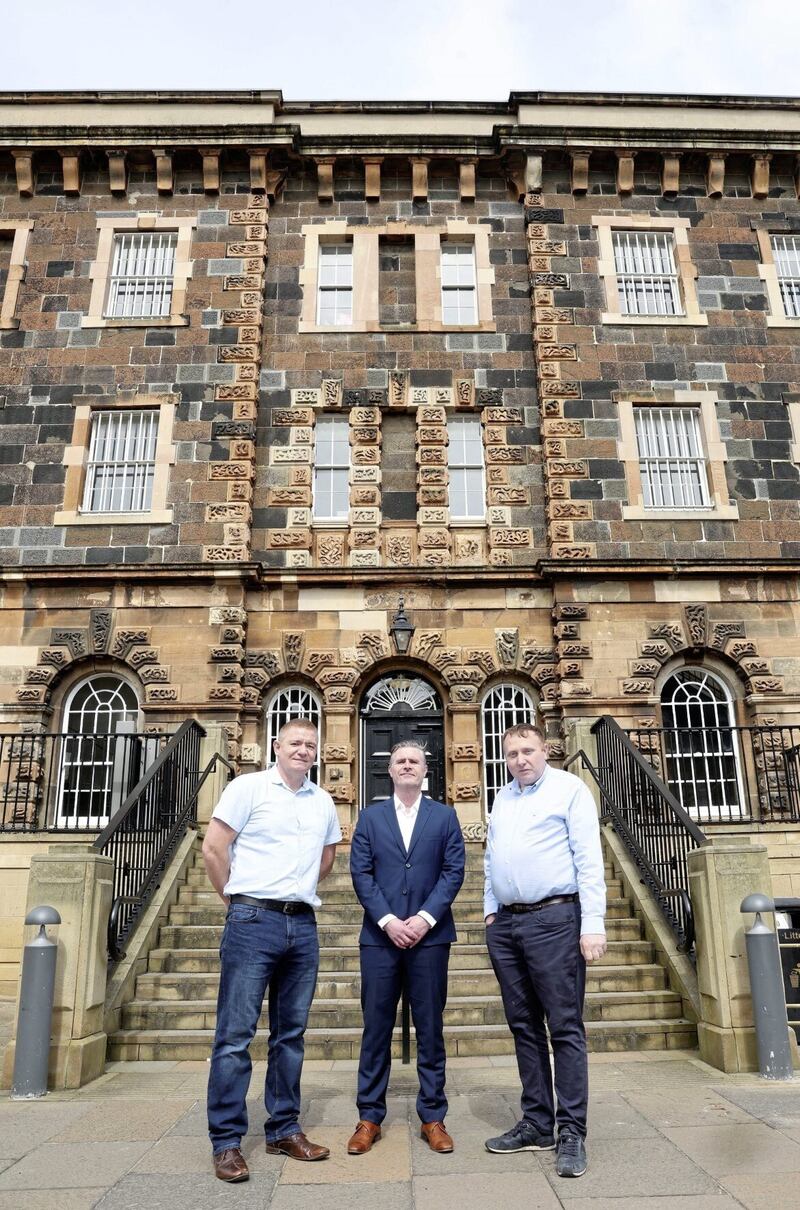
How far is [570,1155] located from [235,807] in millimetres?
2367

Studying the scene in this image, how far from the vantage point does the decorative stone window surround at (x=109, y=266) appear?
576 inches

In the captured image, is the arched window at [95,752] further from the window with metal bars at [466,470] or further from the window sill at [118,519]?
the window with metal bars at [466,470]

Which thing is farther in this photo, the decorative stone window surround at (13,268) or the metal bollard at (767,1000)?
the decorative stone window surround at (13,268)

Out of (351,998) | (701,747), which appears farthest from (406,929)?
(701,747)

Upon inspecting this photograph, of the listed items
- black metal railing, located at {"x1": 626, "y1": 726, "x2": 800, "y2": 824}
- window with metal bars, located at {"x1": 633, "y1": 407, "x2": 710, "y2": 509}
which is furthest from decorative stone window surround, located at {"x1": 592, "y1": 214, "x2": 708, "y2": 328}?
black metal railing, located at {"x1": 626, "y1": 726, "x2": 800, "y2": 824}

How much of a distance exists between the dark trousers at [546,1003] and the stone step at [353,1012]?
2644mm

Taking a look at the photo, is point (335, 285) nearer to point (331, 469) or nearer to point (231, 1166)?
point (331, 469)

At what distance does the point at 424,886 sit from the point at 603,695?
8.21 metres

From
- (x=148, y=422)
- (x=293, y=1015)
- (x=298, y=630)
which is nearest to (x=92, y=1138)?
(x=293, y=1015)

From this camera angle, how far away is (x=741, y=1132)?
4.88 m

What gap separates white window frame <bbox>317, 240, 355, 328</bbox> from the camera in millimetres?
15188

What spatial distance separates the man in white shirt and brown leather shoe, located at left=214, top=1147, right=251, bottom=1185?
0.11ft

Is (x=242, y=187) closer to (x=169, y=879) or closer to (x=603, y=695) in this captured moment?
(x=603, y=695)

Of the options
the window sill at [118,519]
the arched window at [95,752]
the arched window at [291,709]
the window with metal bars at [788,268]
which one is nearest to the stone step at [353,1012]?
the arched window at [95,752]
